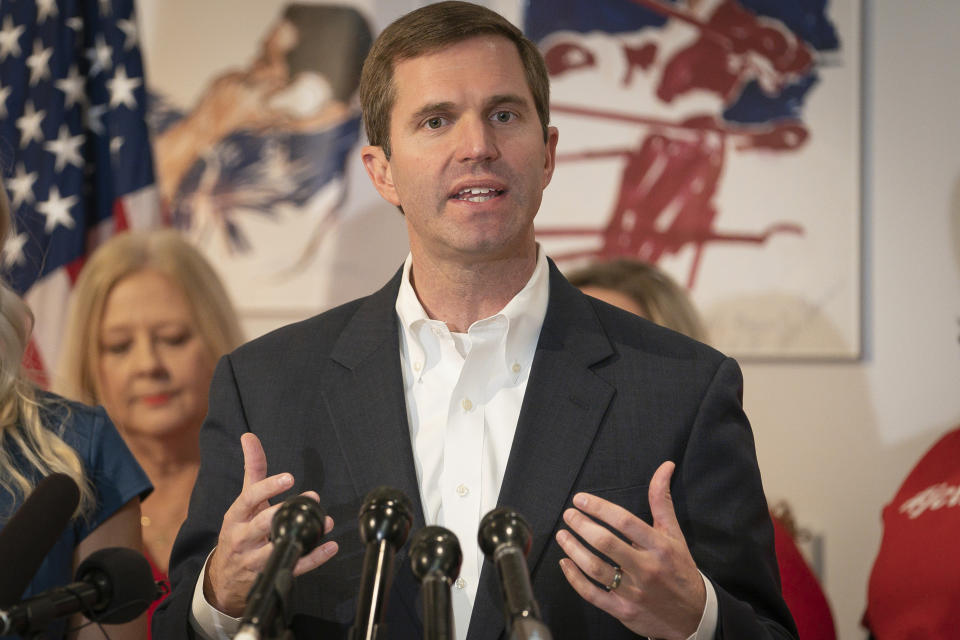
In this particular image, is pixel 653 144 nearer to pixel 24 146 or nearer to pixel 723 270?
pixel 723 270

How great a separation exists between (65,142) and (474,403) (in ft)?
7.70

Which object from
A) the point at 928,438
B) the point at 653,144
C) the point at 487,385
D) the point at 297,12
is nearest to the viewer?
the point at 487,385

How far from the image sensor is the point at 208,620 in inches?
60.9

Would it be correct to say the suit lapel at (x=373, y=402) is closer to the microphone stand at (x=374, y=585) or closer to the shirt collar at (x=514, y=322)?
the shirt collar at (x=514, y=322)

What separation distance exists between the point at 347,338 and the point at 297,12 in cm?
238

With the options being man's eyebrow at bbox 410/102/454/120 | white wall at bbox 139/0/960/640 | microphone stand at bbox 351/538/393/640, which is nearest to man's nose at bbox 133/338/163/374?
man's eyebrow at bbox 410/102/454/120

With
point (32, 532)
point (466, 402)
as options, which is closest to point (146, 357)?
point (466, 402)

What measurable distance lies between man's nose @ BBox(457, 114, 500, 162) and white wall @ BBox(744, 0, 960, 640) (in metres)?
2.03

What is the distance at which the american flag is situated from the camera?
3449 millimetres

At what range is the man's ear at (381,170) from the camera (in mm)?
1886

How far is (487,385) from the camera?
1731mm

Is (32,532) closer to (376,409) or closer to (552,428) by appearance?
(376,409)

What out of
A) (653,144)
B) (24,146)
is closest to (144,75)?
(24,146)

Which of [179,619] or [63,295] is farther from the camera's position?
[63,295]
